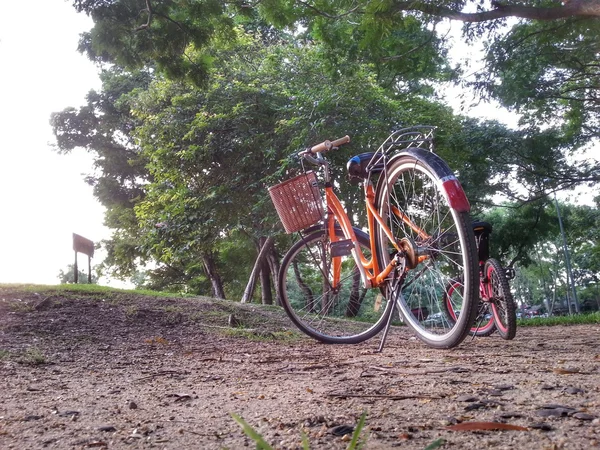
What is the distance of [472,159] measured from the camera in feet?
54.6

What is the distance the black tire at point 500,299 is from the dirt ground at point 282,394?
137 centimetres

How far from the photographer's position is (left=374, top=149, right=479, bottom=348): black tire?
10.6 ft

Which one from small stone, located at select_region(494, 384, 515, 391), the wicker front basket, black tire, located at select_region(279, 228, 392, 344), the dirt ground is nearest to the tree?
the wicker front basket

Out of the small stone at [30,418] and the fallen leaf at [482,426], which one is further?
the small stone at [30,418]

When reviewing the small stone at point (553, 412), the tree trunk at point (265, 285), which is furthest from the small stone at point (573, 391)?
the tree trunk at point (265, 285)

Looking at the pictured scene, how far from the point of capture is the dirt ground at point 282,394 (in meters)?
1.60

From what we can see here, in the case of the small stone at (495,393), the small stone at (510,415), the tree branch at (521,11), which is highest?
the tree branch at (521,11)

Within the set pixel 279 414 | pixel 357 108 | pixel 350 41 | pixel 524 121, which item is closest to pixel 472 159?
pixel 524 121

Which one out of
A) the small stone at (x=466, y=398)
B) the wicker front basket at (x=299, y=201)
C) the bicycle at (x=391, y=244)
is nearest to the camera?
the small stone at (x=466, y=398)

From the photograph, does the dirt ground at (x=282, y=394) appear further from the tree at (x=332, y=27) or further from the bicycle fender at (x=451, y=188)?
the tree at (x=332, y=27)

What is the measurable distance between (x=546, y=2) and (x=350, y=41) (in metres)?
2.28

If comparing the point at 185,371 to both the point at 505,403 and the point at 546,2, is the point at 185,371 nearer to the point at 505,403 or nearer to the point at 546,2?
the point at 505,403

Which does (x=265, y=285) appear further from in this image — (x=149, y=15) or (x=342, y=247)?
(x=342, y=247)

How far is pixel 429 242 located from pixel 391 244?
0.86 meters
